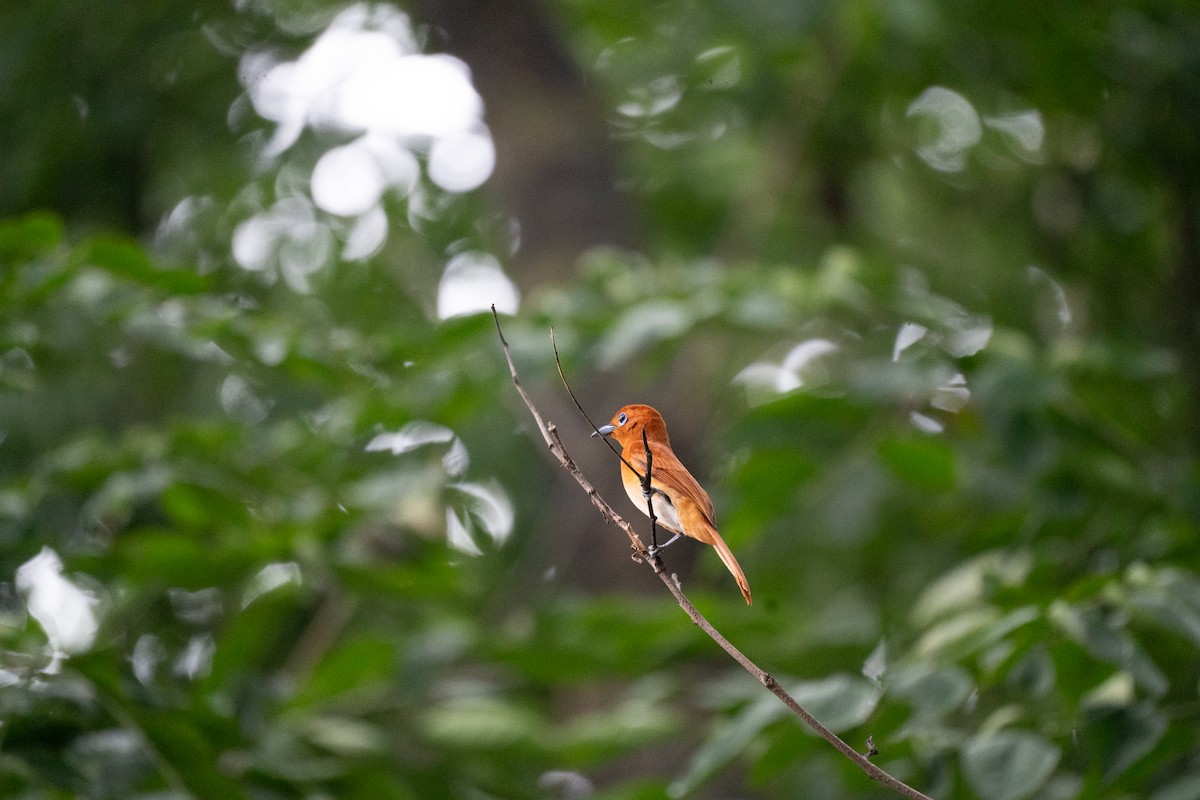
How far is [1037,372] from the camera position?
3.08 metres

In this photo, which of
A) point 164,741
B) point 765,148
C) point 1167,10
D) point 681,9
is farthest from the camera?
point 765,148

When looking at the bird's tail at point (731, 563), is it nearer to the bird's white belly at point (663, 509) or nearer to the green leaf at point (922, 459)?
the bird's white belly at point (663, 509)

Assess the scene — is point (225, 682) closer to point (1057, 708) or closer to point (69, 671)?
point (69, 671)

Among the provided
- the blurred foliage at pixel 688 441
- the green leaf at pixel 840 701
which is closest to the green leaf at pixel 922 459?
the blurred foliage at pixel 688 441

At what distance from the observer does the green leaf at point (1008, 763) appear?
217 cm

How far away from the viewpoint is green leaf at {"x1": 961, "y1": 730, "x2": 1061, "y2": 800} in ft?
7.13

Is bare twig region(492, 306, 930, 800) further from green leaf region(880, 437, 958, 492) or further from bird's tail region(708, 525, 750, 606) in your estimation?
green leaf region(880, 437, 958, 492)

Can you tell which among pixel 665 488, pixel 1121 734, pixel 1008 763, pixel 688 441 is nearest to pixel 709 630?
pixel 665 488

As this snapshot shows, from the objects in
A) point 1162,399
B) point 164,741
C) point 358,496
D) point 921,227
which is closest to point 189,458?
point 358,496

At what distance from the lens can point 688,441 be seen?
498cm

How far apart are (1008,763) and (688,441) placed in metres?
2.79

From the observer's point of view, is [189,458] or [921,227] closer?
[189,458]

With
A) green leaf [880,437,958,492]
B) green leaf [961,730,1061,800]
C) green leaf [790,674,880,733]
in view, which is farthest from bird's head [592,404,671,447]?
green leaf [880,437,958,492]

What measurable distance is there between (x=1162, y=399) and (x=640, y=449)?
3.18 meters
